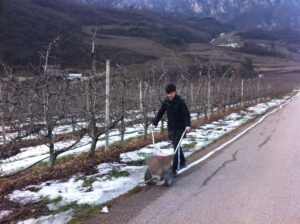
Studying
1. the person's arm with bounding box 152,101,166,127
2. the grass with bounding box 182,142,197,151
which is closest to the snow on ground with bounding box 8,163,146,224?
the person's arm with bounding box 152,101,166,127

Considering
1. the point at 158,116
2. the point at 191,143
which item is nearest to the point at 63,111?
the point at 158,116

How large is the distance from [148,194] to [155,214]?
1.24m

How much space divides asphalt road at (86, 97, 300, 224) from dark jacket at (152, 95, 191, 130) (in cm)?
103

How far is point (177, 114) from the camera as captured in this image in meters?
10.2

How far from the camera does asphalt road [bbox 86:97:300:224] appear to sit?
7059 millimetres

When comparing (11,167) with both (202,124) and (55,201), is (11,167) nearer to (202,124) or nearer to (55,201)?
(55,201)

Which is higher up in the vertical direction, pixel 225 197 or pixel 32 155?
pixel 225 197

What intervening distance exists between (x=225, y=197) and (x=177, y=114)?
8.11ft

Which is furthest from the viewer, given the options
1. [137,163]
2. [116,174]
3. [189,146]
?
[189,146]

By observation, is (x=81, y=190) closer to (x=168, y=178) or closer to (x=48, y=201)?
(x=48, y=201)

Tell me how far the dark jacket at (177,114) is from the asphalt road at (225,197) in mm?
1025

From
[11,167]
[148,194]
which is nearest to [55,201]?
[148,194]

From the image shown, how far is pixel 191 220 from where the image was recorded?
22.8ft

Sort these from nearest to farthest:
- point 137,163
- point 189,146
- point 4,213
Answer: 1. point 4,213
2. point 137,163
3. point 189,146
